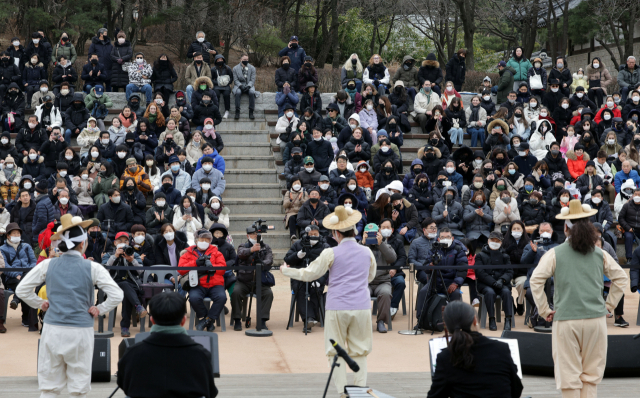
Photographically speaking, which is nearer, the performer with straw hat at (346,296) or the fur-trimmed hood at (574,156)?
the performer with straw hat at (346,296)

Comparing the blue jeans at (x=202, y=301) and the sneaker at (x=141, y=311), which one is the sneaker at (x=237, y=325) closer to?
the blue jeans at (x=202, y=301)

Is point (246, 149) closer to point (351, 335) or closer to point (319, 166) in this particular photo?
point (319, 166)

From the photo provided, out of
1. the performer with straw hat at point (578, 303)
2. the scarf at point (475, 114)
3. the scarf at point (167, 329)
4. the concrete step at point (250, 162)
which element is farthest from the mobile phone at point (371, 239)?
the scarf at point (475, 114)

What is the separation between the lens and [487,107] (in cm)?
1869

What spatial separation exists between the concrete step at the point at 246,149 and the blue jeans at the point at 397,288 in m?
7.73

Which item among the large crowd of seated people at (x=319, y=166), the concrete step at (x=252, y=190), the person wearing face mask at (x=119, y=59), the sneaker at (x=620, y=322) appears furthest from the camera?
the person wearing face mask at (x=119, y=59)

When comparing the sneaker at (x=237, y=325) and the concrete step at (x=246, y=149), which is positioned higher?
the concrete step at (x=246, y=149)

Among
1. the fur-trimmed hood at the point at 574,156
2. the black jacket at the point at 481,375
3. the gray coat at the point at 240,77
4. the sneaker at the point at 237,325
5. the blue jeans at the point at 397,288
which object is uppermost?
the gray coat at the point at 240,77

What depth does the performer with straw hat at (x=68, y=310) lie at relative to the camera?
5.93m

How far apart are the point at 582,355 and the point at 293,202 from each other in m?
9.00

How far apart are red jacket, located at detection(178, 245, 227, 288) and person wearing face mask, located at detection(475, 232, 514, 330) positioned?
3.66 metres

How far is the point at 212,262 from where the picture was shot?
1068cm

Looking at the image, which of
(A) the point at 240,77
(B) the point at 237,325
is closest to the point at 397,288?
(B) the point at 237,325

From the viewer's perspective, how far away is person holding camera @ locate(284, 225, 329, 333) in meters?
10.6
